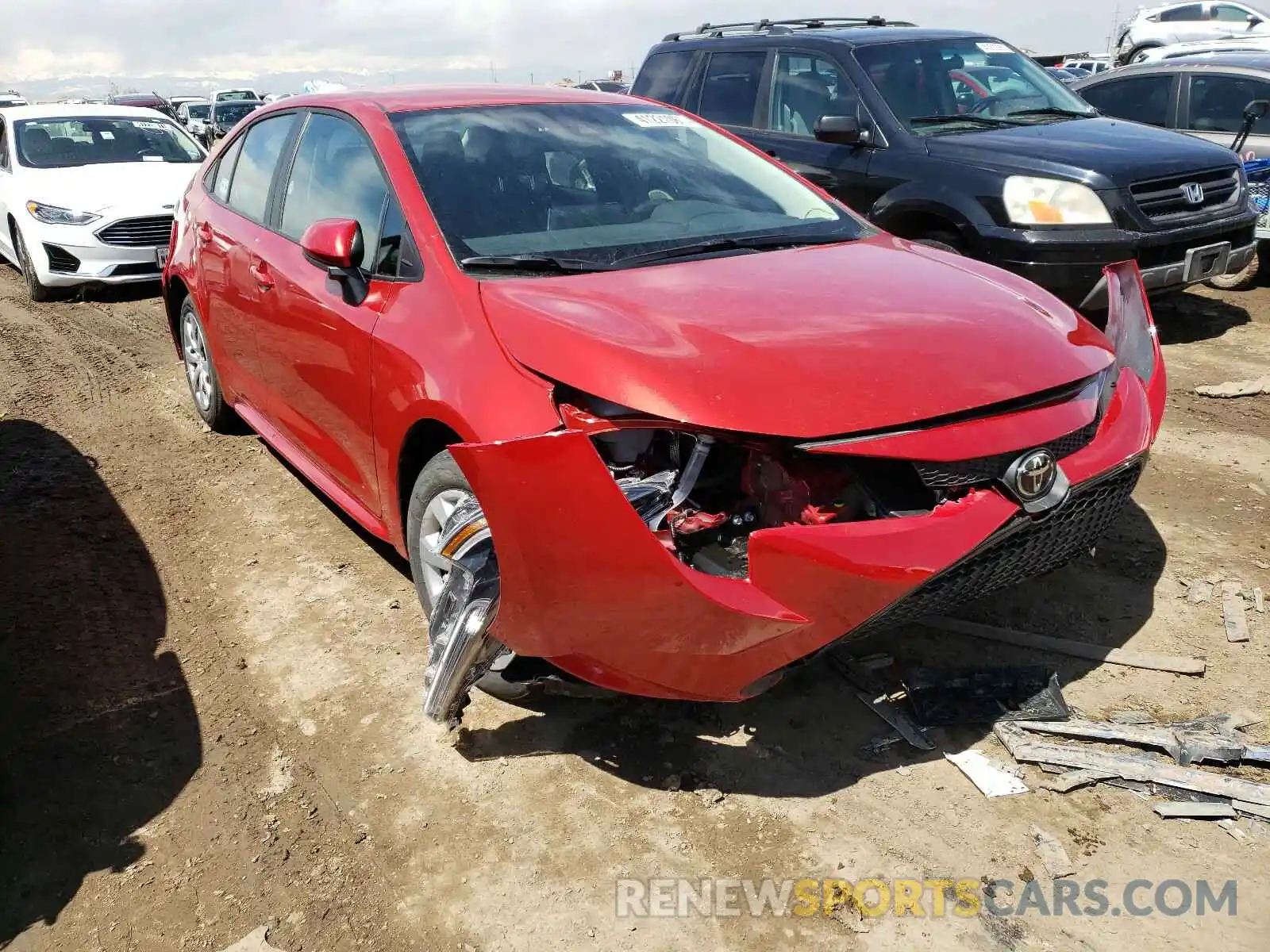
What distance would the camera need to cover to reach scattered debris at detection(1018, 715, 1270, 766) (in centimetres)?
273

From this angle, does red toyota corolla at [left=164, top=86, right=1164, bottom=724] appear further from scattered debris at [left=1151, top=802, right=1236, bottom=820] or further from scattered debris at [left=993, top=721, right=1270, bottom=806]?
scattered debris at [left=1151, top=802, right=1236, bottom=820]

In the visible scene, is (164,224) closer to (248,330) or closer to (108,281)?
(108,281)

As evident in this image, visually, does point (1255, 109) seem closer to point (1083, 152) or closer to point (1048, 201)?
point (1083, 152)

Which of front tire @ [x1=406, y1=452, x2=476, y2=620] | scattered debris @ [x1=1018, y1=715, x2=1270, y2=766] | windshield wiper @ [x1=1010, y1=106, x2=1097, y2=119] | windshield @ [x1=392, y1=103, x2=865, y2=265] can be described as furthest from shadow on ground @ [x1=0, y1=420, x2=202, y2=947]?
windshield wiper @ [x1=1010, y1=106, x2=1097, y2=119]

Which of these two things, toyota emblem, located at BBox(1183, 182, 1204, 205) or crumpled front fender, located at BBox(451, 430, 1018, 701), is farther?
toyota emblem, located at BBox(1183, 182, 1204, 205)

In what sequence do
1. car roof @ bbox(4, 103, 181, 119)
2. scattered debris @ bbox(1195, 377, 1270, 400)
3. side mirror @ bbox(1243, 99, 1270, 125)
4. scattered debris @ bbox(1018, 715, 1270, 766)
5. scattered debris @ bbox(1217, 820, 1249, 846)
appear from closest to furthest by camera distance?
1. scattered debris @ bbox(1217, 820, 1249, 846)
2. scattered debris @ bbox(1018, 715, 1270, 766)
3. scattered debris @ bbox(1195, 377, 1270, 400)
4. side mirror @ bbox(1243, 99, 1270, 125)
5. car roof @ bbox(4, 103, 181, 119)

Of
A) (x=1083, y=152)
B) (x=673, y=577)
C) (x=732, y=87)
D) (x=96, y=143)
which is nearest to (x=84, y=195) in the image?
(x=96, y=143)

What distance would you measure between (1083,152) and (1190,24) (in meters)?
15.5

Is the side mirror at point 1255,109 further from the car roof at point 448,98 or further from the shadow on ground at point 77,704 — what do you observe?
the shadow on ground at point 77,704

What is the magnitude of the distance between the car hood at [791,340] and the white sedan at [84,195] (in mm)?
6519

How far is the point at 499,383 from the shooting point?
2584mm

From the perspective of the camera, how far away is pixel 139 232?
8797mm

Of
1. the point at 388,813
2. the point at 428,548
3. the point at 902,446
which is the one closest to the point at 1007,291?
the point at 902,446

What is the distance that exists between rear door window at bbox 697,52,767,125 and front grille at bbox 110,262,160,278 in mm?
4880
